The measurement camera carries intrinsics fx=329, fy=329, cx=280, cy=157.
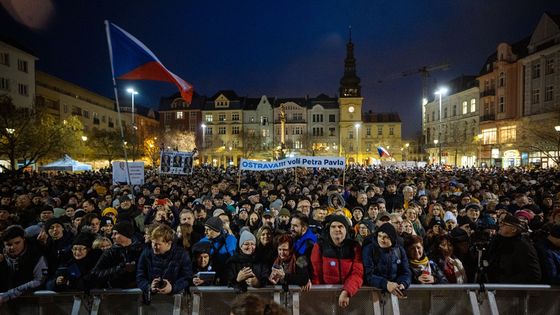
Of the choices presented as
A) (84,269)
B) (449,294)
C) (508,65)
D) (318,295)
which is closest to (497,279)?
(449,294)

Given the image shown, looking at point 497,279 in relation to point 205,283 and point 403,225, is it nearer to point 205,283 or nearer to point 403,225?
point 403,225

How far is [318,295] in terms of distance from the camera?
13.7ft

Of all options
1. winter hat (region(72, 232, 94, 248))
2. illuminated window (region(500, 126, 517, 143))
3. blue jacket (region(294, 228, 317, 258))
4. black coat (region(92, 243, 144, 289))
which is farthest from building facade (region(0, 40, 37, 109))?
illuminated window (region(500, 126, 517, 143))

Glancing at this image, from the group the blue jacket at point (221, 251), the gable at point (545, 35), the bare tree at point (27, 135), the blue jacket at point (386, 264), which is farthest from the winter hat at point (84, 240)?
the gable at point (545, 35)

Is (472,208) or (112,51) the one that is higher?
(112,51)

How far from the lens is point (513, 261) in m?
4.36

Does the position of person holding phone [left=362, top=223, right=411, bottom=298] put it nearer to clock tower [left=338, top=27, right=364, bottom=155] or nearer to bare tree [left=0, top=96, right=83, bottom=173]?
bare tree [left=0, top=96, right=83, bottom=173]

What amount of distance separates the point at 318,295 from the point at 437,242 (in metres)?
2.19

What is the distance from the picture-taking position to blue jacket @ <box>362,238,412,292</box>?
13.6 feet

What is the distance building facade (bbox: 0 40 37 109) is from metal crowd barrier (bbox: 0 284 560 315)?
136 ft

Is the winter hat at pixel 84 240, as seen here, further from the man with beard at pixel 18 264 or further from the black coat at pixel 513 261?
the black coat at pixel 513 261

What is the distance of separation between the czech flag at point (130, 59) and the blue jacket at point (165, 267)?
627cm

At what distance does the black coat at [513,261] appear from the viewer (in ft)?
13.9

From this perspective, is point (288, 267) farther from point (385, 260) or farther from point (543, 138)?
point (543, 138)
